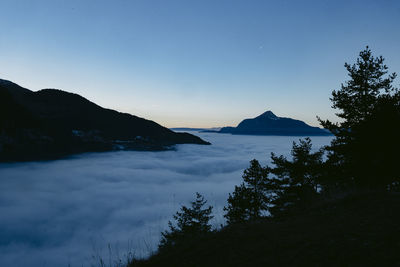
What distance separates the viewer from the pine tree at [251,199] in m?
22.9

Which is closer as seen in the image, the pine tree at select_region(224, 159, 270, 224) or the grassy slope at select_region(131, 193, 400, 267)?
the grassy slope at select_region(131, 193, 400, 267)

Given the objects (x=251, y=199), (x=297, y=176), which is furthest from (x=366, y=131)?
(x=251, y=199)

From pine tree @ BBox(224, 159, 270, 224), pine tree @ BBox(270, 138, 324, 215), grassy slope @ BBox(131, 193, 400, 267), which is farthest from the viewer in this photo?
pine tree @ BBox(224, 159, 270, 224)

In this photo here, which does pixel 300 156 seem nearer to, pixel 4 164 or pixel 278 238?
pixel 278 238

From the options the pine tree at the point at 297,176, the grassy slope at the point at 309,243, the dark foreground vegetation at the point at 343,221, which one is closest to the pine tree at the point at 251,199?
the pine tree at the point at 297,176

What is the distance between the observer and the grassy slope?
13.9ft

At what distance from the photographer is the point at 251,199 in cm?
2347

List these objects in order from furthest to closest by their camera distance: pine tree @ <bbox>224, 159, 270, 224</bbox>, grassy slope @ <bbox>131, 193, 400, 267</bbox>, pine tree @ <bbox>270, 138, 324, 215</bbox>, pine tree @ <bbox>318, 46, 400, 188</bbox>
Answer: pine tree @ <bbox>224, 159, 270, 224</bbox>
pine tree @ <bbox>270, 138, 324, 215</bbox>
pine tree @ <bbox>318, 46, 400, 188</bbox>
grassy slope @ <bbox>131, 193, 400, 267</bbox>

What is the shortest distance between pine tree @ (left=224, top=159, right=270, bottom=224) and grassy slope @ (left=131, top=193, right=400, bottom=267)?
626 inches

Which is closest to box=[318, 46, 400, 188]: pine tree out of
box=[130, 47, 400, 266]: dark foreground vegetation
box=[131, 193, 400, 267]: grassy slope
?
box=[130, 47, 400, 266]: dark foreground vegetation

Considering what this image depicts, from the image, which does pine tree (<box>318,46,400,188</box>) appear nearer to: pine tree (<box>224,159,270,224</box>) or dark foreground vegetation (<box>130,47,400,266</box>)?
dark foreground vegetation (<box>130,47,400,266</box>)

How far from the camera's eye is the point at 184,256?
5.40m

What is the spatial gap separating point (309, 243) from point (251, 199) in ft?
63.9

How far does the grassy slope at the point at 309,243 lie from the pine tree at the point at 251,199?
52.2 feet
